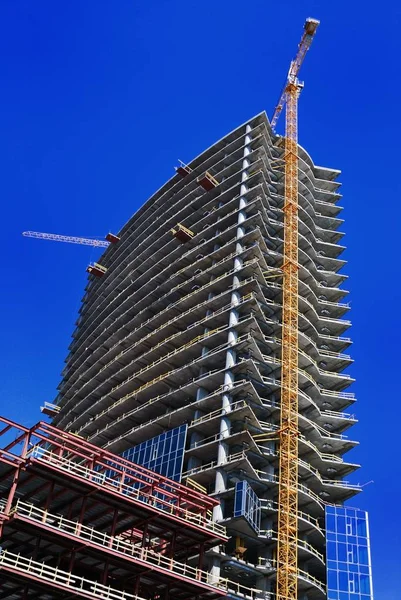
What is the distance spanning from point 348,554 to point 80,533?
108ft

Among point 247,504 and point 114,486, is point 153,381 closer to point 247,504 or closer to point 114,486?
point 247,504

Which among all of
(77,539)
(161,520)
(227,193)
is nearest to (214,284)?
(227,193)

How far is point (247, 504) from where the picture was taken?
6538 centimetres

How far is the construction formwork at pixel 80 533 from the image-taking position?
47125 millimetres

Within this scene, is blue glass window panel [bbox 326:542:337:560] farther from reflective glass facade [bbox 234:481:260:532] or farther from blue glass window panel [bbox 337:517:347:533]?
reflective glass facade [bbox 234:481:260:532]

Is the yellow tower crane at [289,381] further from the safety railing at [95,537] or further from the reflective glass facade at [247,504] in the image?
the safety railing at [95,537]

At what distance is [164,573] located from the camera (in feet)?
170

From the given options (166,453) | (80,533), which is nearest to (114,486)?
(80,533)

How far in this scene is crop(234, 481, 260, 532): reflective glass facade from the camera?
2530 inches

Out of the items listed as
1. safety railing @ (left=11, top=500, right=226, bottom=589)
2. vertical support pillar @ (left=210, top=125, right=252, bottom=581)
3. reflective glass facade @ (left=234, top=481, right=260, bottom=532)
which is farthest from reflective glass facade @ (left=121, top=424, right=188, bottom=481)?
safety railing @ (left=11, top=500, right=226, bottom=589)

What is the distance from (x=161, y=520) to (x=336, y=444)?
36247 mm

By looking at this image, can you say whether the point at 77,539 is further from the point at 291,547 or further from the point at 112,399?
the point at 112,399

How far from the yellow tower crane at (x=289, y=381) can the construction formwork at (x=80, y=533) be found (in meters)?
10.1

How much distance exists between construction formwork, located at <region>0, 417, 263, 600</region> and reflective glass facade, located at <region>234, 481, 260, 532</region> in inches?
223
